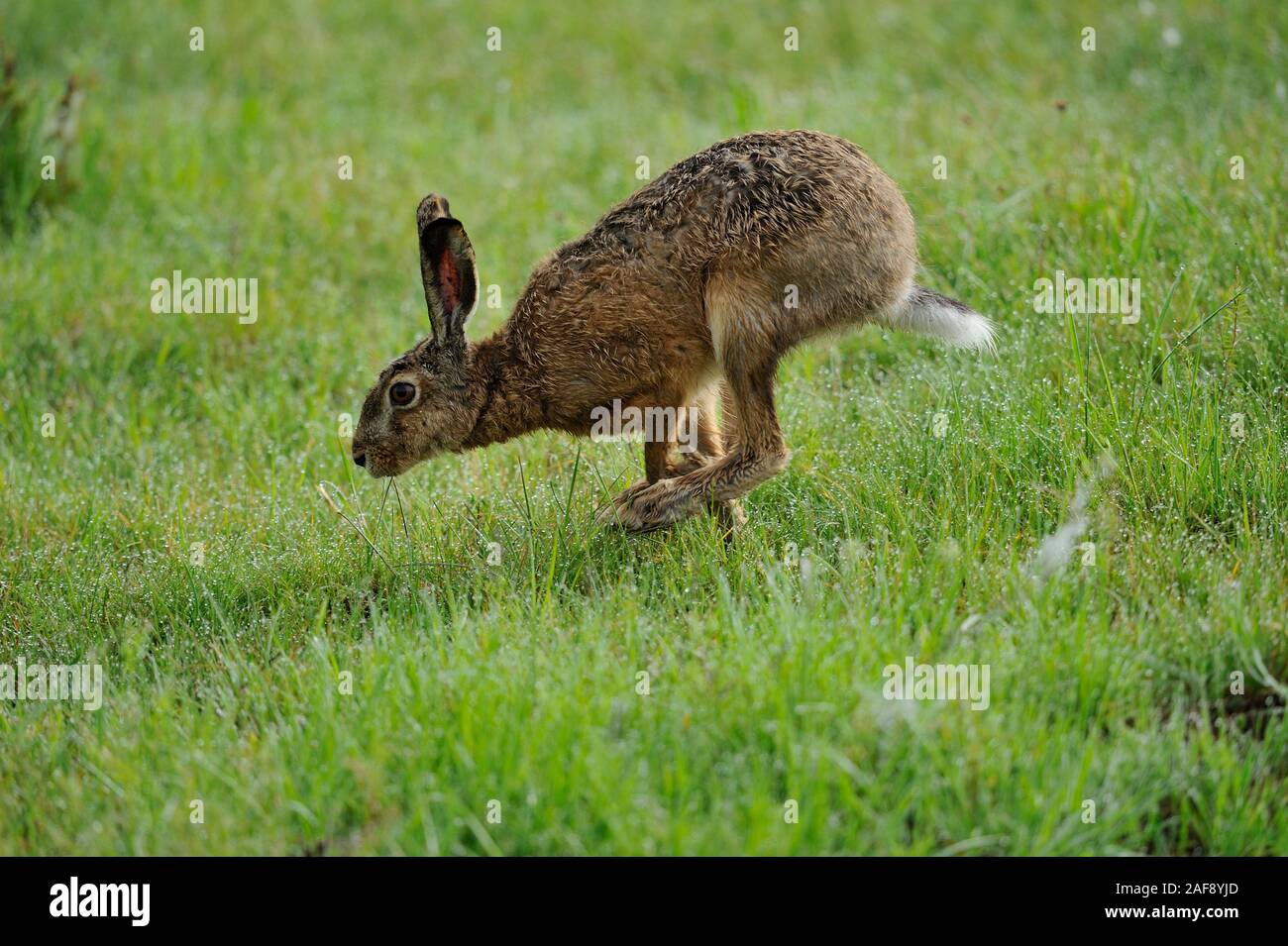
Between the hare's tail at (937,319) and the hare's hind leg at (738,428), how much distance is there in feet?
1.86

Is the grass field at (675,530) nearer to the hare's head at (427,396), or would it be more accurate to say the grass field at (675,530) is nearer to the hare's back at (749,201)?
the hare's head at (427,396)

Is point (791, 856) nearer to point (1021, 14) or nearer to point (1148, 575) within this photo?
point (1148, 575)

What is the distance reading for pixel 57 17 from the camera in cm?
1184

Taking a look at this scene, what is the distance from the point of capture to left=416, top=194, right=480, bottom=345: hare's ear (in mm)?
5367

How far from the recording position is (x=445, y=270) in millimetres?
5523

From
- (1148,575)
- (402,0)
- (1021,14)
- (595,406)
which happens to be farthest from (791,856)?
(402,0)

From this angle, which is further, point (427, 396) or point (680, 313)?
point (427, 396)

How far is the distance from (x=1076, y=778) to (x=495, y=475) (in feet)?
10.6

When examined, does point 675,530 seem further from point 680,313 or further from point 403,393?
point 403,393

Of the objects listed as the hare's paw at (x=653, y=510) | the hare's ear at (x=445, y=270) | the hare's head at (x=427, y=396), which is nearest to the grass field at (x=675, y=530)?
the hare's paw at (x=653, y=510)

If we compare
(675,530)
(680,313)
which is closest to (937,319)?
(680,313)

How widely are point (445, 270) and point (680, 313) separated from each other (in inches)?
37.5

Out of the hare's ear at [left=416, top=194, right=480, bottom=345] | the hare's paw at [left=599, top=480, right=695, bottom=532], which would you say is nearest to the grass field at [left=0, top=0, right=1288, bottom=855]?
the hare's paw at [left=599, top=480, right=695, bottom=532]

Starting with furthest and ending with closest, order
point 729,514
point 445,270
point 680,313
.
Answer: point 729,514 < point 445,270 < point 680,313
